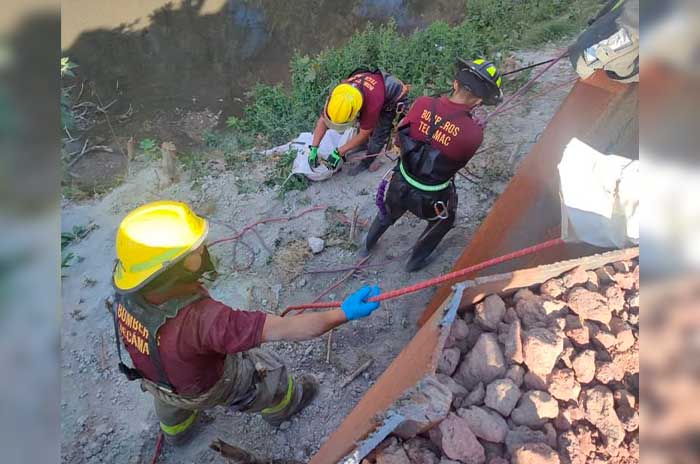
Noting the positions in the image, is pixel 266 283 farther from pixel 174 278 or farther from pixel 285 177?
pixel 174 278

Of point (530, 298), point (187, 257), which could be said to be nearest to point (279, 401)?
point (187, 257)

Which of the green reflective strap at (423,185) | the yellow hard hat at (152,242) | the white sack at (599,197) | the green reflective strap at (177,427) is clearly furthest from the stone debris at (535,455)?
the green reflective strap at (177,427)

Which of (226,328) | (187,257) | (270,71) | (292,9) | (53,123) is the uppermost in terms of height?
(53,123)

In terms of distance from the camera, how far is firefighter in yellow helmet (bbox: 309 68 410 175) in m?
4.18

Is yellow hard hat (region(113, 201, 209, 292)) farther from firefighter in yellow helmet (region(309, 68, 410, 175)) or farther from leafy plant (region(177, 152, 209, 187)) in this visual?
leafy plant (region(177, 152, 209, 187))

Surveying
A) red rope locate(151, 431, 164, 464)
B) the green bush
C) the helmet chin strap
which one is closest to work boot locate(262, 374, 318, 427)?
red rope locate(151, 431, 164, 464)

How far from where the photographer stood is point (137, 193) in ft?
19.4

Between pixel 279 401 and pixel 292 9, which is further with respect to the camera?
pixel 292 9

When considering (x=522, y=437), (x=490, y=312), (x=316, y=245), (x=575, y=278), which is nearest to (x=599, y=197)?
(x=575, y=278)

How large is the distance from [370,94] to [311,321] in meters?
2.61

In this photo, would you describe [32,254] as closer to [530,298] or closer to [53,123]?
[53,123]

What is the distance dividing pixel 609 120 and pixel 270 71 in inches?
278

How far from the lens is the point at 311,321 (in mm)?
2268

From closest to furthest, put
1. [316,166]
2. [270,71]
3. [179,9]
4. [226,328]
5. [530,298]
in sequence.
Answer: [530,298] → [226,328] → [316,166] → [270,71] → [179,9]
